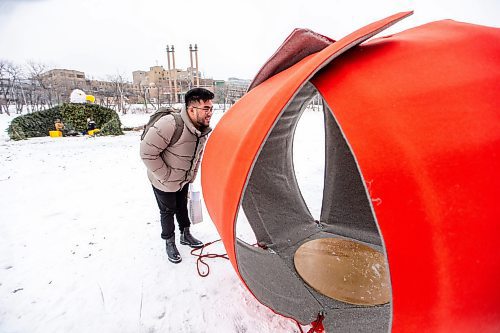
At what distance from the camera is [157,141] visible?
2459 mm

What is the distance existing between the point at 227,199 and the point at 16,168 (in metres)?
8.19

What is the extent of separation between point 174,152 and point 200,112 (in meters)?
0.48

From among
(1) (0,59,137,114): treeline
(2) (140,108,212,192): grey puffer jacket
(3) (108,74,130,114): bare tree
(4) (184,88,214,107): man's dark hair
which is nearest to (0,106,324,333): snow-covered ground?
(2) (140,108,212,192): grey puffer jacket

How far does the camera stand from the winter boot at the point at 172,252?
296cm

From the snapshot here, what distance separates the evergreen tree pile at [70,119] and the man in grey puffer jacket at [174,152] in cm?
1294

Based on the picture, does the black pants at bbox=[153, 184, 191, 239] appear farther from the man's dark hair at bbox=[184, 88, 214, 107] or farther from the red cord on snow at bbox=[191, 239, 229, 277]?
the man's dark hair at bbox=[184, 88, 214, 107]

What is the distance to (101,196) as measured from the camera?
5055mm

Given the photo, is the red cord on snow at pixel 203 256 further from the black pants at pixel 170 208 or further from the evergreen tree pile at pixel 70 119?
the evergreen tree pile at pixel 70 119

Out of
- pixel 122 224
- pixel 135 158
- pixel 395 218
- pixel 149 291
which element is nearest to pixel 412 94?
pixel 395 218

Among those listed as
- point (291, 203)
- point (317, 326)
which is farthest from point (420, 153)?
point (291, 203)

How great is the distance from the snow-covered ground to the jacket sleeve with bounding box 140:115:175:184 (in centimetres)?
117

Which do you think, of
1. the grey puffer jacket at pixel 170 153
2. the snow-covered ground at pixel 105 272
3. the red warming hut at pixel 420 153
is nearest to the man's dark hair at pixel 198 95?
the grey puffer jacket at pixel 170 153

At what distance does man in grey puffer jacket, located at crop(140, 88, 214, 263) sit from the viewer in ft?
8.07

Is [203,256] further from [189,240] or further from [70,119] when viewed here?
[70,119]
